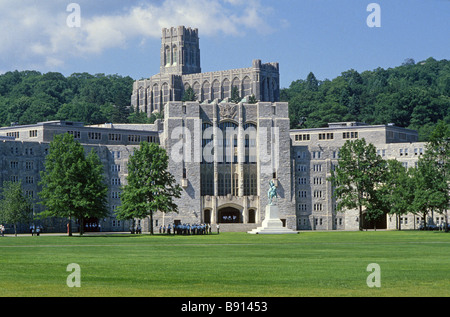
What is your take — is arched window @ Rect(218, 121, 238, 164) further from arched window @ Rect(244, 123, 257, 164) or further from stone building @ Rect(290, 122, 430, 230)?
stone building @ Rect(290, 122, 430, 230)

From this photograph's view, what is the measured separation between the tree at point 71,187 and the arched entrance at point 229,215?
57.8 metres

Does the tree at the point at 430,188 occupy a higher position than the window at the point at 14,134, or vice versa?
the window at the point at 14,134

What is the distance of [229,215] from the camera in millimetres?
176625

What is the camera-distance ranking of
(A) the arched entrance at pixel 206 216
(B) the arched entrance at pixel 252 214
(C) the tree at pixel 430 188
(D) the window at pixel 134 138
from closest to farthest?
(C) the tree at pixel 430 188 < (A) the arched entrance at pixel 206 216 < (B) the arched entrance at pixel 252 214 < (D) the window at pixel 134 138

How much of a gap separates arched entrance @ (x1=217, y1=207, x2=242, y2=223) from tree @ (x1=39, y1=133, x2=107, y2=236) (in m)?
57.8

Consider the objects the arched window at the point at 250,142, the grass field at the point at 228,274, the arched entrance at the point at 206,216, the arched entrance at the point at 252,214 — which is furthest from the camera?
the arched window at the point at 250,142

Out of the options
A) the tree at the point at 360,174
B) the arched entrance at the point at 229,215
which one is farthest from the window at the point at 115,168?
the tree at the point at 360,174

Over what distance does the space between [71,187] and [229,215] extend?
63.2 m

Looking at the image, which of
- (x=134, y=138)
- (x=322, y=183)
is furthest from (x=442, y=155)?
(x=134, y=138)

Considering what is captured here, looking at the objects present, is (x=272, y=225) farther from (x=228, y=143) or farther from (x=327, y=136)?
(x=327, y=136)

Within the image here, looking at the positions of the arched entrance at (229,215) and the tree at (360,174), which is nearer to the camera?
the tree at (360,174)

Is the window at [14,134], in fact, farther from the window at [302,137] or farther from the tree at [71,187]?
the tree at [71,187]

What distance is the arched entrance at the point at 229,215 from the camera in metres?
176
